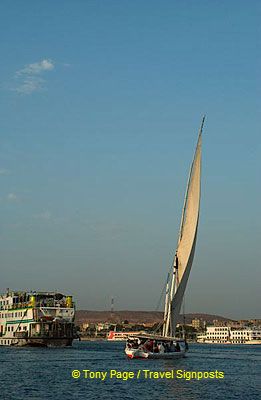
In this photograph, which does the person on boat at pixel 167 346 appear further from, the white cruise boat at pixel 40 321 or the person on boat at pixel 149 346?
the white cruise boat at pixel 40 321

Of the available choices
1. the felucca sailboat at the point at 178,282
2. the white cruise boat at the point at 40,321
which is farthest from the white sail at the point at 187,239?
the white cruise boat at the point at 40,321

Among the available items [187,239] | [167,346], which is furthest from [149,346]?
[187,239]

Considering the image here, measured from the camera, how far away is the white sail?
7588 cm

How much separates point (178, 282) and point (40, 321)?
120 ft

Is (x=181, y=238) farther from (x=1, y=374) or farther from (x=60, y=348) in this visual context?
(x=60, y=348)

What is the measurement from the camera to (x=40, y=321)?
106188mm

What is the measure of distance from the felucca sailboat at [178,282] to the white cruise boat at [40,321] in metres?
29.1

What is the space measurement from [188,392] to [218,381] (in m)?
9.03

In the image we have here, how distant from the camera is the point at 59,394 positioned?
4244 centimetres

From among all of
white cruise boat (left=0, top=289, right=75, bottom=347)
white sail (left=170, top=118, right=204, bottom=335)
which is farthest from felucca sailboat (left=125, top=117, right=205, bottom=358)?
white cruise boat (left=0, top=289, right=75, bottom=347)

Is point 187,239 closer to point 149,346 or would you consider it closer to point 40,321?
point 149,346

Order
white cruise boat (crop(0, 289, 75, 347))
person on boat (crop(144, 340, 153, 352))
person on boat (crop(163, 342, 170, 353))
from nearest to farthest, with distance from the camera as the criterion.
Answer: person on boat (crop(144, 340, 153, 352)), person on boat (crop(163, 342, 170, 353)), white cruise boat (crop(0, 289, 75, 347))

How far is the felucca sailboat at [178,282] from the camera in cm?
7506

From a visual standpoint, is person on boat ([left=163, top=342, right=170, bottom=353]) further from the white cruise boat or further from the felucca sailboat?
the white cruise boat
